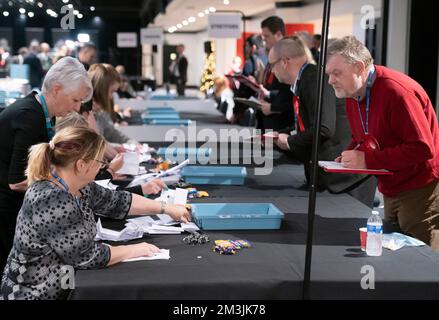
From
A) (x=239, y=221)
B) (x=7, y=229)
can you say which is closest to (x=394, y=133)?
(x=239, y=221)

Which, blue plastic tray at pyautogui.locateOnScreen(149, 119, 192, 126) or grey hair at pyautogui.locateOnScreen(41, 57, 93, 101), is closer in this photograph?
grey hair at pyautogui.locateOnScreen(41, 57, 93, 101)

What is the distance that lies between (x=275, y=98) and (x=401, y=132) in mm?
1975

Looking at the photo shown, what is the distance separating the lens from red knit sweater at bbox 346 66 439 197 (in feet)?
7.30

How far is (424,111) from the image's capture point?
2.34 meters

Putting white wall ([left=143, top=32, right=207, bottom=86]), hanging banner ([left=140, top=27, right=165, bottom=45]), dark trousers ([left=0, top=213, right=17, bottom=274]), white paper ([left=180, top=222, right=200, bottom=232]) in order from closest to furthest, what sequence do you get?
1. white paper ([left=180, top=222, right=200, bottom=232])
2. dark trousers ([left=0, top=213, right=17, bottom=274])
3. hanging banner ([left=140, top=27, right=165, bottom=45])
4. white wall ([left=143, top=32, right=207, bottom=86])

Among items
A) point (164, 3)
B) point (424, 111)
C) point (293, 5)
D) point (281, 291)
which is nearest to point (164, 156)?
point (424, 111)

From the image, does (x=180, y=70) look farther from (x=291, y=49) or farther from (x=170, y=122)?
(x=291, y=49)

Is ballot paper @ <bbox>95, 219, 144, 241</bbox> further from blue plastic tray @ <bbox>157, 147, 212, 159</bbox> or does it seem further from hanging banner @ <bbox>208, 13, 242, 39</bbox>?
hanging banner @ <bbox>208, 13, 242, 39</bbox>

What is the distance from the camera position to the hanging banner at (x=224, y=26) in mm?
10664

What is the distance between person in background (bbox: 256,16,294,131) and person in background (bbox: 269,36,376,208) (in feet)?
2.30

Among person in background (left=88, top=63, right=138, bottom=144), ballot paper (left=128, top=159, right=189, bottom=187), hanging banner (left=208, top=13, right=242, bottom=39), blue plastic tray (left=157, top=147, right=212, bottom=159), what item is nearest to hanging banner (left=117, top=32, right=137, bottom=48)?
hanging banner (left=208, top=13, right=242, bottom=39)

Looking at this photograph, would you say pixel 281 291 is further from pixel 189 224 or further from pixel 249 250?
pixel 189 224

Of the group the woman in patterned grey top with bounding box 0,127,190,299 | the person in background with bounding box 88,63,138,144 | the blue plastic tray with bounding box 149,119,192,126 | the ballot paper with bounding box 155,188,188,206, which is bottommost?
the blue plastic tray with bounding box 149,119,192,126
